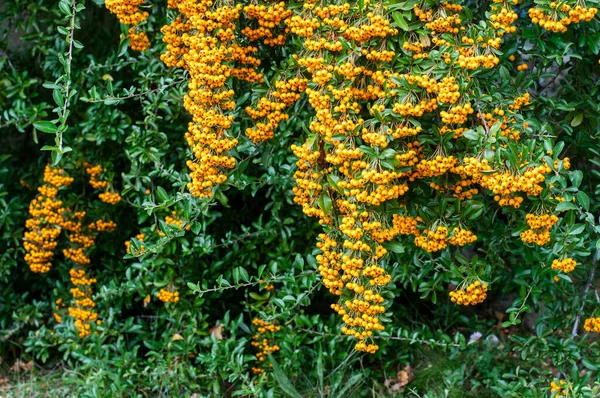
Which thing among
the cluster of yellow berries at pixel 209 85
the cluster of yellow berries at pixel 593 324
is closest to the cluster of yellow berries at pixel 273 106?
the cluster of yellow berries at pixel 209 85

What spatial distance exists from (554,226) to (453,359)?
4.16ft

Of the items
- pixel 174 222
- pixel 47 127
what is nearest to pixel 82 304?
Result: pixel 174 222

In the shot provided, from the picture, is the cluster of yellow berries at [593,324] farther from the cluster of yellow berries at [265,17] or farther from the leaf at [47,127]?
the leaf at [47,127]

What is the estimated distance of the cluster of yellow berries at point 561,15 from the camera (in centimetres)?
240

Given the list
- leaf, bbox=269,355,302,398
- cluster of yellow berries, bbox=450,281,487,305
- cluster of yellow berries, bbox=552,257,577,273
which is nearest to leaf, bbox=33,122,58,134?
leaf, bbox=269,355,302,398

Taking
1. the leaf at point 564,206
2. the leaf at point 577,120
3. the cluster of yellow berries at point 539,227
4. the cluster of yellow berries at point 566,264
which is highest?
the leaf at point 577,120

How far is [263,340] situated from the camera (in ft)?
12.2

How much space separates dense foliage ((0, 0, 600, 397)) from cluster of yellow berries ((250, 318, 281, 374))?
0.05 ft

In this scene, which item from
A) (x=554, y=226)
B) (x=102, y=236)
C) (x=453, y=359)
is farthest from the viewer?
(x=102, y=236)

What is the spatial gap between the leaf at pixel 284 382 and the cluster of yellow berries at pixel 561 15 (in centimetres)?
184

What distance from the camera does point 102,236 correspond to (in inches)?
167

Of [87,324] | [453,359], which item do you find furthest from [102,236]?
[453,359]

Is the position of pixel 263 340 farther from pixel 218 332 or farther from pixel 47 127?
pixel 47 127

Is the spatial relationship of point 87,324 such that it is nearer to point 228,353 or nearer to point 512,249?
point 228,353
